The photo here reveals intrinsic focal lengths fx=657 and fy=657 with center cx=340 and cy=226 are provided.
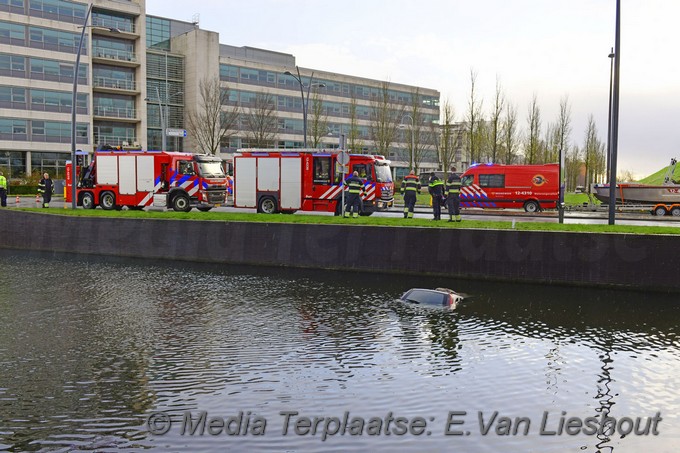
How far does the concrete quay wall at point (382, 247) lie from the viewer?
1542 centimetres

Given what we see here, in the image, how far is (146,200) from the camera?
28953mm

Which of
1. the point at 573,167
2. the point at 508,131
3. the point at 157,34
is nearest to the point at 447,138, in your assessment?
the point at 508,131

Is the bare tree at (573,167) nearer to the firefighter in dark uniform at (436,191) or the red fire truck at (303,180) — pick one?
the red fire truck at (303,180)

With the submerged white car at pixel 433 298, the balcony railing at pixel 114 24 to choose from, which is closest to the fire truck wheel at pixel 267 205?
the submerged white car at pixel 433 298

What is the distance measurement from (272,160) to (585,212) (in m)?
15.8

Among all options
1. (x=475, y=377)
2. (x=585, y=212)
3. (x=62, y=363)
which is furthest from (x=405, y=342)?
(x=585, y=212)

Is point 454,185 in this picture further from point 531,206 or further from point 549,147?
point 549,147

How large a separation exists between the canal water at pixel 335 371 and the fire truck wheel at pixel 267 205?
39.9ft

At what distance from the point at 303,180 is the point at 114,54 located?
4572 centimetres

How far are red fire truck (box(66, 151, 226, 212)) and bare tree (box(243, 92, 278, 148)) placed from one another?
31.5 metres

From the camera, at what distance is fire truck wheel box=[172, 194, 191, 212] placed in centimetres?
2806

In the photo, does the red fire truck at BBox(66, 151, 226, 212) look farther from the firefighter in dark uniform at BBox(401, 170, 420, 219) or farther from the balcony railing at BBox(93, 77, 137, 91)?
the balcony railing at BBox(93, 77, 137, 91)

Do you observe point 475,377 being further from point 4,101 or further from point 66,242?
point 4,101

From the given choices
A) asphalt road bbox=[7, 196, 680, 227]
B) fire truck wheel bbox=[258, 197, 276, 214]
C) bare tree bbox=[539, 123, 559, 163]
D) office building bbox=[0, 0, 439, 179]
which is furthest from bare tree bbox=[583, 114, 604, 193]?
fire truck wheel bbox=[258, 197, 276, 214]
